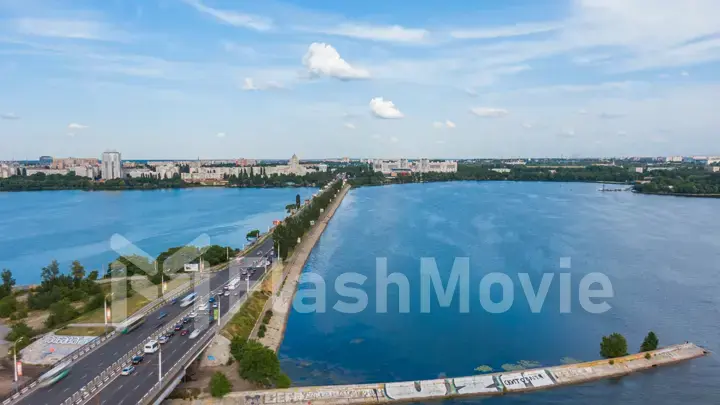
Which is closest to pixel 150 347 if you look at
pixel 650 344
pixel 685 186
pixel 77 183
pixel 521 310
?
pixel 521 310

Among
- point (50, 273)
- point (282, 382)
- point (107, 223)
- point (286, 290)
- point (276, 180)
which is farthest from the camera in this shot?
point (276, 180)

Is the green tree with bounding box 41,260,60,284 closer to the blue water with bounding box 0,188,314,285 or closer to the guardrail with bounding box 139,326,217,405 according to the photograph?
the blue water with bounding box 0,188,314,285

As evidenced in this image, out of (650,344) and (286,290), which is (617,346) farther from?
(286,290)

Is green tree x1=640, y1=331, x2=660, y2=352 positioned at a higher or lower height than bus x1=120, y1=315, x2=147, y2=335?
lower

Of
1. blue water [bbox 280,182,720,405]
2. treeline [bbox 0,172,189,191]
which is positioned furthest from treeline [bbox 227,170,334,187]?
blue water [bbox 280,182,720,405]

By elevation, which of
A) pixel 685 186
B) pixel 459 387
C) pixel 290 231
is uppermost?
pixel 685 186

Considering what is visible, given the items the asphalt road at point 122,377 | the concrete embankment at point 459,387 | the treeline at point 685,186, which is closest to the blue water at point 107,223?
the asphalt road at point 122,377

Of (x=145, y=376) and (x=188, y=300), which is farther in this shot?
(x=188, y=300)
